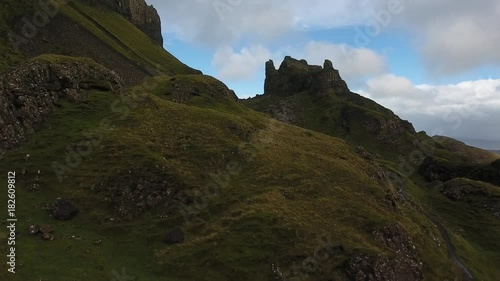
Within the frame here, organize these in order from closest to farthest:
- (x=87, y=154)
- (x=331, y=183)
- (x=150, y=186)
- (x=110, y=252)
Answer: (x=110, y=252), (x=150, y=186), (x=87, y=154), (x=331, y=183)

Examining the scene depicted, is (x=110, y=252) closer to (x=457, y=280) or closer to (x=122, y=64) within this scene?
(x=457, y=280)

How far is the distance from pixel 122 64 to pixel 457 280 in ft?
433

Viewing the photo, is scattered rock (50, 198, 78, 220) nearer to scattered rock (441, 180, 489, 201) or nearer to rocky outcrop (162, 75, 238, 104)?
rocky outcrop (162, 75, 238, 104)

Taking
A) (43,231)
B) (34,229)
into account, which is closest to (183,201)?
(43,231)

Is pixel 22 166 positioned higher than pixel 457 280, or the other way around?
pixel 22 166

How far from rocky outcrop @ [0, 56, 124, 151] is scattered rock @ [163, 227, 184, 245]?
33807 millimetres

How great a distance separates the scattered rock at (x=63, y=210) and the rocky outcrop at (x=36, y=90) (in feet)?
58.4

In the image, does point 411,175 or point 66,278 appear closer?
point 66,278

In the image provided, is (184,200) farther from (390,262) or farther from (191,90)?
(191,90)

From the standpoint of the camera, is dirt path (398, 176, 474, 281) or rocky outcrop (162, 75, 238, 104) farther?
rocky outcrop (162, 75, 238, 104)

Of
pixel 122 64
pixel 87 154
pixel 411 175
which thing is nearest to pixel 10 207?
pixel 87 154

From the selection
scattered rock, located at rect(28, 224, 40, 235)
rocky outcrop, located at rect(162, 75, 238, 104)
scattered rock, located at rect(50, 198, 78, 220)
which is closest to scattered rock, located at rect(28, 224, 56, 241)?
scattered rock, located at rect(28, 224, 40, 235)

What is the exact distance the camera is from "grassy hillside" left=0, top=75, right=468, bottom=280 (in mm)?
51469

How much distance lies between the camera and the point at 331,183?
252 feet
